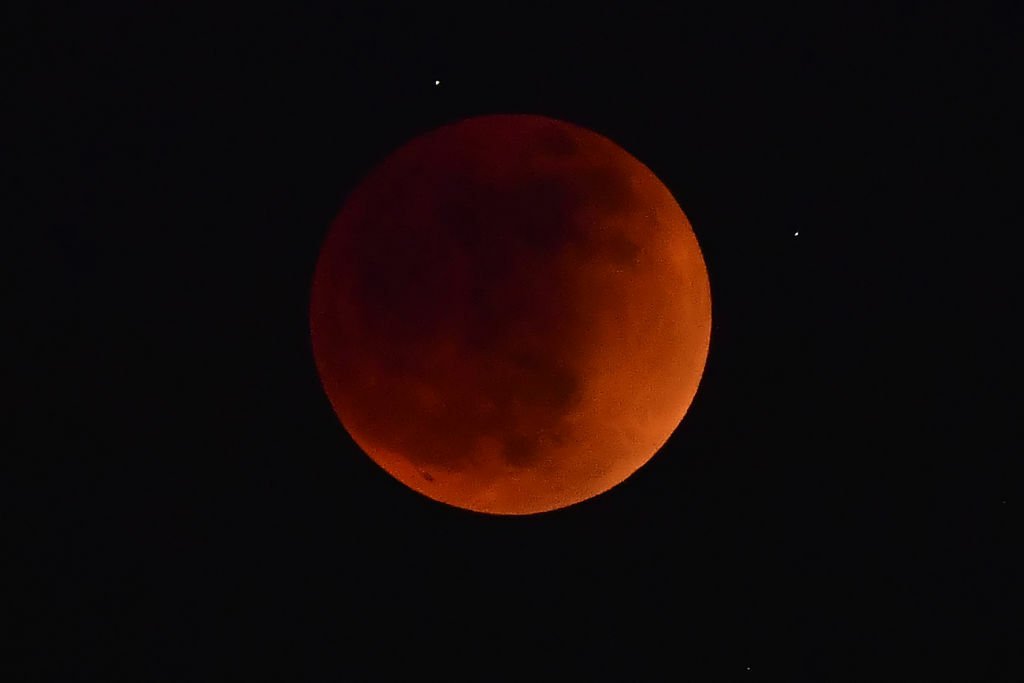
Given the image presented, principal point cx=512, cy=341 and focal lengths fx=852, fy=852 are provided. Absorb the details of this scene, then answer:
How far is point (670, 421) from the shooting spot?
182 inches

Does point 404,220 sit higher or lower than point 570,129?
lower

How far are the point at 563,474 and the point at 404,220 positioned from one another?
153 cm

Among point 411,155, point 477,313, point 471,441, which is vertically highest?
point 411,155

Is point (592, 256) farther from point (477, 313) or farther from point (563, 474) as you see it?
point (563, 474)

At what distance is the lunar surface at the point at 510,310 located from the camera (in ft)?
13.0

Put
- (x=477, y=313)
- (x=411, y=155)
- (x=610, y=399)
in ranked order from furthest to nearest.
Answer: (x=411, y=155)
(x=610, y=399)
(x=477, y=313)

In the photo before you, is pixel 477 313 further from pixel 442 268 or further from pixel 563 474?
pixel 563 474

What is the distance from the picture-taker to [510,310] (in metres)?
3.92

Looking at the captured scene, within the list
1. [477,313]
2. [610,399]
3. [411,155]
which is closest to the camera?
[477,313]

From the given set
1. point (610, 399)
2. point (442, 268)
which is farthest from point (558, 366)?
point (442, 268)

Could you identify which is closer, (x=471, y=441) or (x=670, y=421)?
(x=471, y=441)

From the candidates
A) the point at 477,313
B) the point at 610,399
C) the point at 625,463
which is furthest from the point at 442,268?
the point at 625,463

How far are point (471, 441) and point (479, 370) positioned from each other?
0.40 metres

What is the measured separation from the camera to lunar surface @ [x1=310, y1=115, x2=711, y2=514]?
13.0ft
